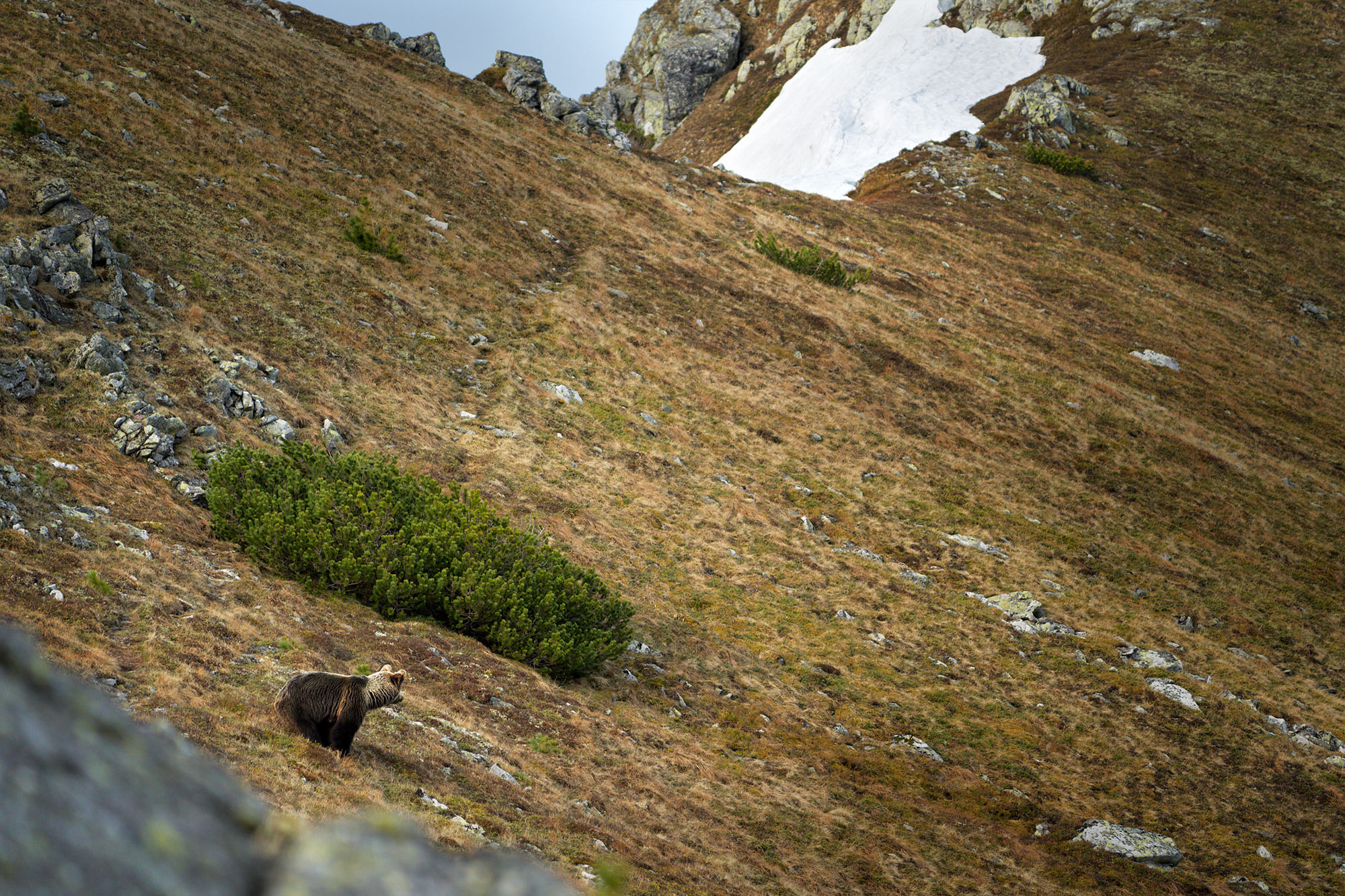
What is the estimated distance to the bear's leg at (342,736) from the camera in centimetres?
682

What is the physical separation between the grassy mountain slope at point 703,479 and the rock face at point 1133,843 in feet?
0.97

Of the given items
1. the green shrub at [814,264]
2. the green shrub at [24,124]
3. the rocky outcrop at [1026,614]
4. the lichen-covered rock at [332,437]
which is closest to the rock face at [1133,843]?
the rocky outcrop at [1026,614]

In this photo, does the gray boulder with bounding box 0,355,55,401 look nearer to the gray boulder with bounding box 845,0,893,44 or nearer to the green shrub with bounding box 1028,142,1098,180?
the green shrub with bounding box 1028,142,1098,180

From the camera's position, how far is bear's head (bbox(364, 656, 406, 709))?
7.12 meters

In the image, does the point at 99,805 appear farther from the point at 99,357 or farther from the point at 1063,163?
the point at 1063,163

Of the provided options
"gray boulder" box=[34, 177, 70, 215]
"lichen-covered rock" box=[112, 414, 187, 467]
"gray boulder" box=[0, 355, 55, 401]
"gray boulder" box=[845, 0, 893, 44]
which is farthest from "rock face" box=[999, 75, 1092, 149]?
"gray boulder" box=[0, 355, 55, 401]

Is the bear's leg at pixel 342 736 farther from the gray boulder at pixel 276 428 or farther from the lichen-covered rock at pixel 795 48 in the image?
the lichen-covered rock at pixel 795 48

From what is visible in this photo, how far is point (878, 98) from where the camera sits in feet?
225

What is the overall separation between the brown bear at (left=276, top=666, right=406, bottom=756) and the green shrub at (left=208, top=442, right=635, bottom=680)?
501 cm

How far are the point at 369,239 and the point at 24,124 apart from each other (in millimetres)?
8857

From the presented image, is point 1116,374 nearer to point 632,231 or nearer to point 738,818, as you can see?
point 632,231

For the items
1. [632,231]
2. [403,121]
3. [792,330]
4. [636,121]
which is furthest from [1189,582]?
[636,121]

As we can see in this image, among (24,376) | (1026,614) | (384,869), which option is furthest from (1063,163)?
(384,869)

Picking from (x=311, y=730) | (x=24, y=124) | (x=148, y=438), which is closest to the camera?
(x=311, y=730)
